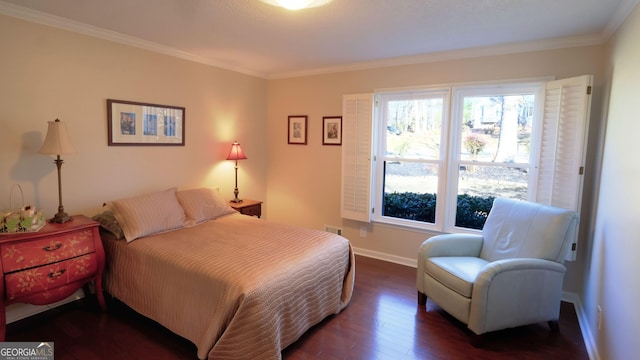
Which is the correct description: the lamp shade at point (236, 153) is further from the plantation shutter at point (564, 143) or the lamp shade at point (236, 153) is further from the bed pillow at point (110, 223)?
the plantation shutter at point (564, 143)

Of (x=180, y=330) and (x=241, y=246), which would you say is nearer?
(x=180, y=330)

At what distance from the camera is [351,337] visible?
242 centimetres

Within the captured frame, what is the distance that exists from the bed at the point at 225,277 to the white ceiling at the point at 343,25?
1477mm

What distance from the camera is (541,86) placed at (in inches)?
117

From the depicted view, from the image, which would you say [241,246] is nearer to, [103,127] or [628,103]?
[103,127]

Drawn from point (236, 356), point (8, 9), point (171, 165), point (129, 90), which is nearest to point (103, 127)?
point (129, 90)

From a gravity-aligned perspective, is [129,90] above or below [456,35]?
below

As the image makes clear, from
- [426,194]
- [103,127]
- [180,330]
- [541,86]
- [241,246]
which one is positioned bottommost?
[180,330]

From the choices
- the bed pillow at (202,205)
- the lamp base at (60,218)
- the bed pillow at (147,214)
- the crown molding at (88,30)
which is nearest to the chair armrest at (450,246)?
the bed pillow at (202,205)

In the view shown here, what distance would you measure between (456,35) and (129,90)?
298cm

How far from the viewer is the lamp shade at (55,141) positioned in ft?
7.92

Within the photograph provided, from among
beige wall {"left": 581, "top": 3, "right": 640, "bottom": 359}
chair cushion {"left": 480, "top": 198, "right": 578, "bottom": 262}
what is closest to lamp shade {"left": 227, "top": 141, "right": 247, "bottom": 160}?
chair cushion {"left": 480, "top": 198, "right": 578, "bottom": 262}

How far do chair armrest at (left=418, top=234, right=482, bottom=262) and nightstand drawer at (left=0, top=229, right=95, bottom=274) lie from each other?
2656 millimetres

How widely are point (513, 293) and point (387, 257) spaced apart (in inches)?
68.8
